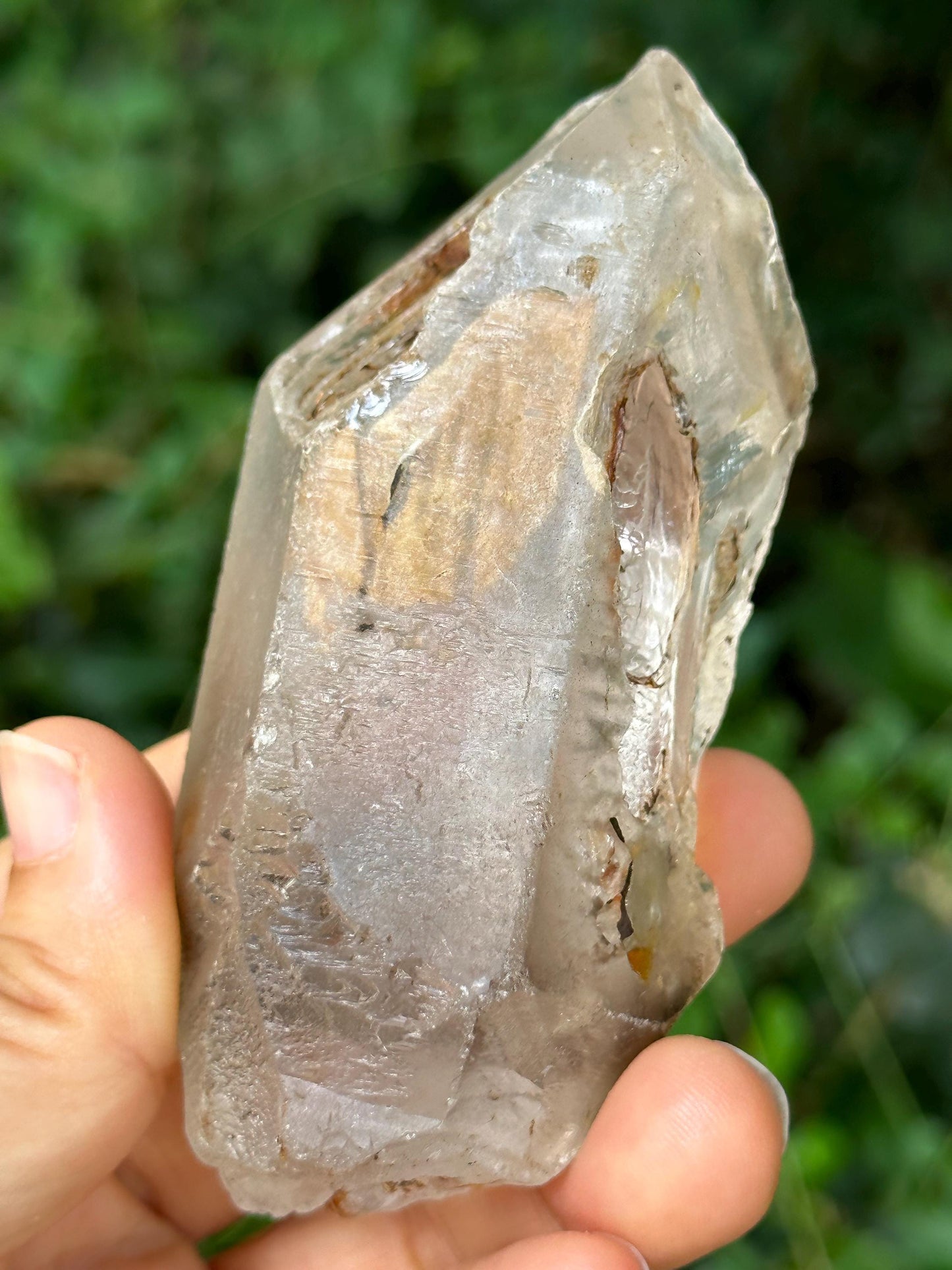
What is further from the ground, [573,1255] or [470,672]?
[470,672]

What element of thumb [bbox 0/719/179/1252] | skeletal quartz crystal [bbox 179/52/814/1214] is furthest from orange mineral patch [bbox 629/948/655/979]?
thumb [bbox 0/719/179/1252]

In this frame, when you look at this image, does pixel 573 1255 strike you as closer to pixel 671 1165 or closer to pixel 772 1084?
pixel 671 1165

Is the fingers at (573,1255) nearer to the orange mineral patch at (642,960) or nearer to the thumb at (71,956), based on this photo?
the orange mineral patch at (642,960)

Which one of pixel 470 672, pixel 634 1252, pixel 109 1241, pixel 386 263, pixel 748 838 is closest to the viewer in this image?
pixel 470 672

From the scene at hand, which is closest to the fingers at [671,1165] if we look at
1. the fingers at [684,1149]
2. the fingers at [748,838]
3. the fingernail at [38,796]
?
the fingers at [684,1149]

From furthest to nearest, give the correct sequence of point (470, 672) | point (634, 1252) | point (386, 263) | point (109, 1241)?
point (386, 263), point (109, 1241), point (634, 1252), point (470, 672)

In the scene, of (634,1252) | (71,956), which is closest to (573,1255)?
(634,1252)

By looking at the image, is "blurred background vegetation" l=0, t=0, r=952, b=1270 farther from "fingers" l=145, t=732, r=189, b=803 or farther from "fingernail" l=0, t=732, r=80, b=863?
"fingernail" l=0, t=732, r=80, b=863
